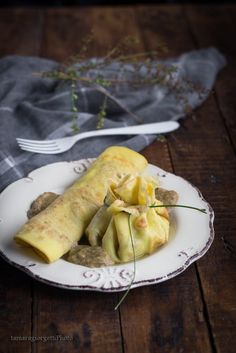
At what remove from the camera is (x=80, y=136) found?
146cm

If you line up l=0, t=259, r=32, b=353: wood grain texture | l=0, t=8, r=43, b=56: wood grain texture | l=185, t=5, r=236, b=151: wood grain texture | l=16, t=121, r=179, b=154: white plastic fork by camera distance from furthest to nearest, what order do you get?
l=0, t=8, r=43, b=56: wood grain texture
l=185, t=5, r=236, b=151: wood grain texture
l=16, t=121, r=179, b=154: white plastic fork
l=0, t=259, r=32, b=353: wood grain texture

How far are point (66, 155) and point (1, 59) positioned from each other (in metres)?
0.47

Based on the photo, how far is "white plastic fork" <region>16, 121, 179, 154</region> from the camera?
4.59 ft

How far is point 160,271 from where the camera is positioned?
980 mm

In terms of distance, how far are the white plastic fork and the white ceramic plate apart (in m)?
0.15

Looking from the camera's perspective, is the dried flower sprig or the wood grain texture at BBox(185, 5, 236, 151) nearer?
the dried flower sprig

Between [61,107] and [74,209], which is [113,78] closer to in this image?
[61,107]


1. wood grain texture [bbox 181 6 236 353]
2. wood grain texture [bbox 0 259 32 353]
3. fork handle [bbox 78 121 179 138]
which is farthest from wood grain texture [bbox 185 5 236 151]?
wood grain texture [bbox 0 259 32 353]

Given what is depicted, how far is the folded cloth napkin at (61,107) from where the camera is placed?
4.65ft

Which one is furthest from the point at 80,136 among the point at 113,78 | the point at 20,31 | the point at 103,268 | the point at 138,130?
the point at 20,31

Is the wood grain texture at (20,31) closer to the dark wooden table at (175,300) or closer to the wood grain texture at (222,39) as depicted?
the wood grain texture at (222,39)

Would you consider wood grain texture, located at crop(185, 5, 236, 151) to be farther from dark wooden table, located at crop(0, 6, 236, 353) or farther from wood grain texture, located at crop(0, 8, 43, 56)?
wood grain texture, located at crop(0, 8, 43, 56)

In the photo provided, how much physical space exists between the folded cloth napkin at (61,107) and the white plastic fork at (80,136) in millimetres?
15

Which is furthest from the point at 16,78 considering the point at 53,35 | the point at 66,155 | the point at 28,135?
the point at 53,35
